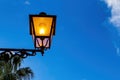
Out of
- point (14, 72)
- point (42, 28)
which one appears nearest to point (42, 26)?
point (42, 28)

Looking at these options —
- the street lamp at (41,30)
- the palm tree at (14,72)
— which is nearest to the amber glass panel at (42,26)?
the street lamp at (41,30)

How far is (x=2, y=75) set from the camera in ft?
73.5

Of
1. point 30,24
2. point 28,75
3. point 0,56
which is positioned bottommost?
point 28,75

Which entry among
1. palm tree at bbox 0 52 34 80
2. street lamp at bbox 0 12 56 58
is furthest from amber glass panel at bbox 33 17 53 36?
palm tree at bbox 0 52 34 80

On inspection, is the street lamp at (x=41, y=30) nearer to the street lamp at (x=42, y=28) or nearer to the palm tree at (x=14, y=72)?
the street lamp at (x=42, y=28)

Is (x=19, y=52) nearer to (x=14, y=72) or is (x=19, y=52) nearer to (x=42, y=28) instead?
(x=42, y=28)

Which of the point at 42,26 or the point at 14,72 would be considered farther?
the point at 14,72

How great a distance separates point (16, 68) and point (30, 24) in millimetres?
16863

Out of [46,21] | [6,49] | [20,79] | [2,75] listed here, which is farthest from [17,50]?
[20,79]

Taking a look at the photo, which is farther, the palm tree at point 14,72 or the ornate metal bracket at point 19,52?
the palm tree at point 14,72

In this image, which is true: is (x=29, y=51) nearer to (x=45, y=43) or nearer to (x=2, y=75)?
(x=45, y=43)

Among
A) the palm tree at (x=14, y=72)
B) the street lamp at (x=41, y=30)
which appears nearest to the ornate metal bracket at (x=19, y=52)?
the street lamp at (x=41, y=30)

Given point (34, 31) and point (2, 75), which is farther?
point (2, 75)

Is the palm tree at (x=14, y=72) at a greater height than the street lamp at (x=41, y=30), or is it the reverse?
the street lamp at (x=41, y=30)
